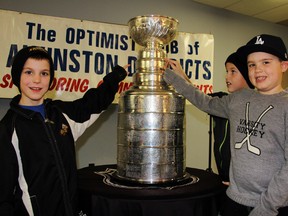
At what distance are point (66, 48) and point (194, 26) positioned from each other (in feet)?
3.84

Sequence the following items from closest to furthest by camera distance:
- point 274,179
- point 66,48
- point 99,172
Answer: point 274,179
point 99,172
point 66,48

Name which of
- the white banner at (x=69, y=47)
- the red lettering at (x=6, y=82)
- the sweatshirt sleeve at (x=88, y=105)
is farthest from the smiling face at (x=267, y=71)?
the red lettering at (x=6, y=82)

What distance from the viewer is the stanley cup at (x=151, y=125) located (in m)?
1.21

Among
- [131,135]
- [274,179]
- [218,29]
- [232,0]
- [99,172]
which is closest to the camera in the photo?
[274,179]

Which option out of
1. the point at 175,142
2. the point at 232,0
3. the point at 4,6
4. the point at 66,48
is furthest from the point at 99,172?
the point at 232,0

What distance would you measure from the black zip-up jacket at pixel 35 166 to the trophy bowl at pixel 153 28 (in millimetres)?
519

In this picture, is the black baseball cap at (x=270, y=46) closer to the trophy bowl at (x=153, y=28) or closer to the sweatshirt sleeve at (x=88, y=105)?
the trophy bowl at (x=153, y=28)

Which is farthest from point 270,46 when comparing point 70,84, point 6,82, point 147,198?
point 6,82

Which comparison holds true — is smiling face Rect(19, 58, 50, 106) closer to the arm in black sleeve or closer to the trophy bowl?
the arm in black sleeve

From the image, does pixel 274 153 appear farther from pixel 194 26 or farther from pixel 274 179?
pixel 194 26

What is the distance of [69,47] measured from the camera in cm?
214

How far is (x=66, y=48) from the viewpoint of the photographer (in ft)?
6.98

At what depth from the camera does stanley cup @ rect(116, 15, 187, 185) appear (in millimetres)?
1210

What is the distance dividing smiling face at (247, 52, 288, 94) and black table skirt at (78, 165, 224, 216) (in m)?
0.42
